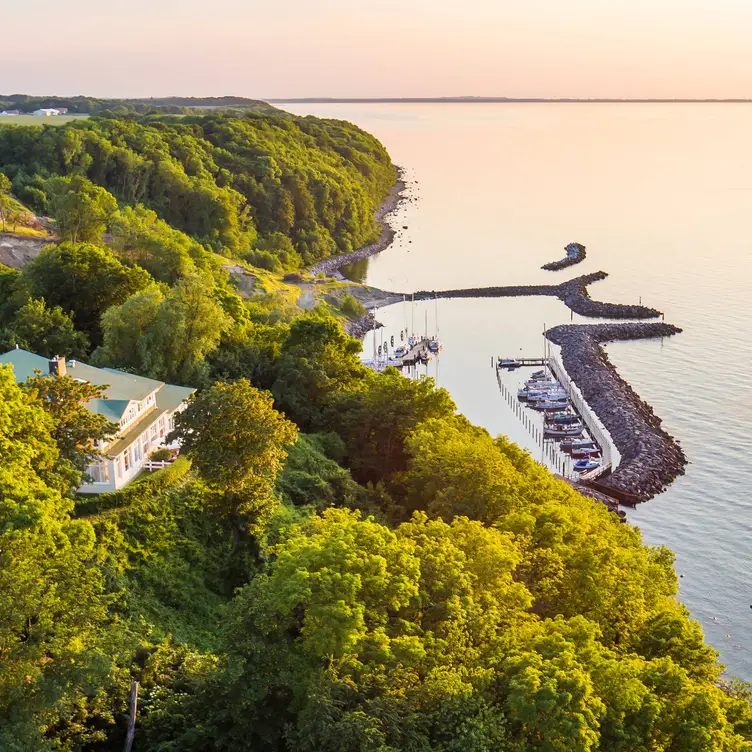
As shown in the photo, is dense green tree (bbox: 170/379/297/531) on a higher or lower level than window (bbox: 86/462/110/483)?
higher

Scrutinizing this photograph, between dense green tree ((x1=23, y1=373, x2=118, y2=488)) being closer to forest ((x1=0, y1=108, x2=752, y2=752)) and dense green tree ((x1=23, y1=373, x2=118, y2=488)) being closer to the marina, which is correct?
forest ((x1=0, y1=108, x2=752, y2=752))

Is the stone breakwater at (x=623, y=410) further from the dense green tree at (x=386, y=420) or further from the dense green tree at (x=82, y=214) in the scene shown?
the dense green tree at (x=82, y=214)

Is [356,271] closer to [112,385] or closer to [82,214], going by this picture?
[82,214]

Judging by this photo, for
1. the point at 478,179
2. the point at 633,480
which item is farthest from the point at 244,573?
the point at 478,179

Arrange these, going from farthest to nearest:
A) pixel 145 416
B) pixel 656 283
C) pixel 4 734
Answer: pixel 656 283, pixel 145 416, pixel 4 734

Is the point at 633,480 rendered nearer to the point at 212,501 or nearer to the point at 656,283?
the point at 212,501

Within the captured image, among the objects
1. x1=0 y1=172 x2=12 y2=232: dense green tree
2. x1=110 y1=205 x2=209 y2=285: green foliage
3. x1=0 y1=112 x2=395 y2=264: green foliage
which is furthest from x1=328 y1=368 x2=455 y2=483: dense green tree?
x1=0 y1=172 x2=12 y2=232: dense green tree
